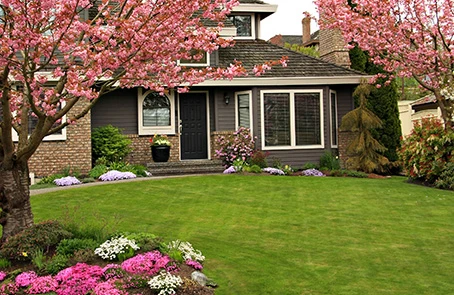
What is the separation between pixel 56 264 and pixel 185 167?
10.8 metres

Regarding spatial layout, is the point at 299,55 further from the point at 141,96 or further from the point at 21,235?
the point at 21,235

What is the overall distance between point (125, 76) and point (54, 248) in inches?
87.1

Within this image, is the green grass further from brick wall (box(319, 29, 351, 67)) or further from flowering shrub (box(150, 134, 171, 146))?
brick wall (box(319, 29, 351, 67))

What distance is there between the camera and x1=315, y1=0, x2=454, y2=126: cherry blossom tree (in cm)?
1398

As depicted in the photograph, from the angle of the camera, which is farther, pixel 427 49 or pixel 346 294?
pixel 427 49

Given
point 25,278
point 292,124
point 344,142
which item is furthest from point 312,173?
point 25,278

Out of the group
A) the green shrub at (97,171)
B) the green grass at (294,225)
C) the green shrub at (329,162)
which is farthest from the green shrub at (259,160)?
the green shrub at (97,171)

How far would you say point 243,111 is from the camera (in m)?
17.7

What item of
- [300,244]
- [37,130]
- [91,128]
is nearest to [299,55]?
[91,128]

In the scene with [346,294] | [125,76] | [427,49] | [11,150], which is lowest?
[346,294]

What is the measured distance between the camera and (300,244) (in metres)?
7.55

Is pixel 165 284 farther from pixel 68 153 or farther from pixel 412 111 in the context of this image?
pixel 412 111

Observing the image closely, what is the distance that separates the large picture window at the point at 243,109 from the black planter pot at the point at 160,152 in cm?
248

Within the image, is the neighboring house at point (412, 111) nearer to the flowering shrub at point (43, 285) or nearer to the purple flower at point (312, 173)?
the purple flower at point (312, 173)
